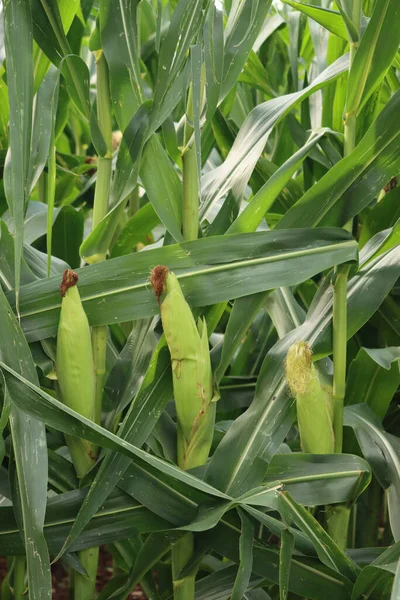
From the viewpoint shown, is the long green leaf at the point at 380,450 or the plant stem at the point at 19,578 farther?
the plant stem at the point at 19,578

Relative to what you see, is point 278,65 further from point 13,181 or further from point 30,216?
point 13,181

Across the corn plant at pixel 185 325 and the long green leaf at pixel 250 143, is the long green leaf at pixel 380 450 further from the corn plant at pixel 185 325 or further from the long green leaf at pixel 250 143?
the long green leaf at pixel 250 143

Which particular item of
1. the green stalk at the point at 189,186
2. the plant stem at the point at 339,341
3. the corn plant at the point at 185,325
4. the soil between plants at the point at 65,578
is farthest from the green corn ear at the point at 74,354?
the soil between plants at the point at 65,578

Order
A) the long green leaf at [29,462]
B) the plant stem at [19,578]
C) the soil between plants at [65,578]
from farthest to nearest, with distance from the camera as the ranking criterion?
the soil between plants at [65,578] < the plant stem at [19,578] < the long green leaf at [29,462]

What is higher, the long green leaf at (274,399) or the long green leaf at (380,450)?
the long green leaf at (274,399)

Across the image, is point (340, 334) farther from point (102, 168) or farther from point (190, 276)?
point (102, 168)

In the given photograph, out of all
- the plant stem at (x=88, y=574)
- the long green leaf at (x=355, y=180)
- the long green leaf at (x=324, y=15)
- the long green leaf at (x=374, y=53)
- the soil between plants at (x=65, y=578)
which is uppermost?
the long green leaf at (x=324, y=15)
